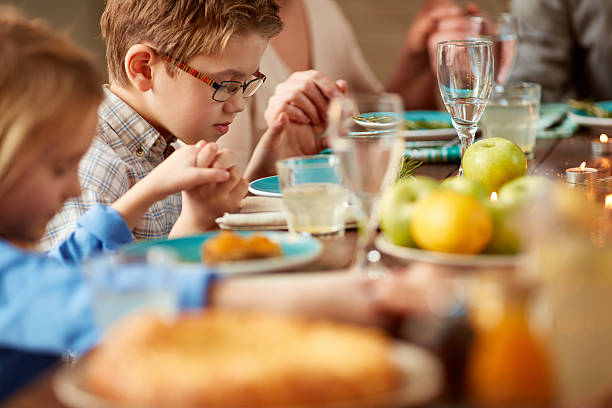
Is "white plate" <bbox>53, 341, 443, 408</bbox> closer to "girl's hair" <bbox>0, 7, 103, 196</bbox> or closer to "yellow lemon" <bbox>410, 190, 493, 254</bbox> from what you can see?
"yellow lemon" <bbox>410, 190, 493, 254</bbox>

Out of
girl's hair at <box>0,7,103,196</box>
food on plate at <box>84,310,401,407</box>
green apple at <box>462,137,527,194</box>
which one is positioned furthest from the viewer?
green apple at <box>462,137,527,194</box>

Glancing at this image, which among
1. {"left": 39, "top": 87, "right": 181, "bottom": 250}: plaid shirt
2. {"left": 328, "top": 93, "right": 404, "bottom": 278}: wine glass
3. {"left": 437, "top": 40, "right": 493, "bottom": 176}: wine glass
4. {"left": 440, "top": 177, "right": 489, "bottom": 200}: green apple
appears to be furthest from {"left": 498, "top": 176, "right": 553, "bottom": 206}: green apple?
{"left": 39, "top": 87, "right": 181, "bottom": 250}: plaid shirt

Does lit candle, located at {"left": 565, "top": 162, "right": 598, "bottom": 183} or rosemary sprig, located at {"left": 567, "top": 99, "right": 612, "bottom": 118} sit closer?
lit candle, located at {"left": 565, "top": 162, "right": 598, "bottom": 183}

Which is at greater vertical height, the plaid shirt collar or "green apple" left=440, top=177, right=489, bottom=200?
the plaid shirt collar

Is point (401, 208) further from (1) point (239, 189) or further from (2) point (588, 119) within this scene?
(2) point (588, 119)

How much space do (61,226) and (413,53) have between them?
5.71ft

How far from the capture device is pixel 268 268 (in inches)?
29.8

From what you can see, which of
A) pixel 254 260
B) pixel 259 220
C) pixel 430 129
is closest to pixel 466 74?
pixel 259 220

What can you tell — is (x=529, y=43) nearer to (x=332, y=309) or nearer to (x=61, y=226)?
(x=61, y=226)

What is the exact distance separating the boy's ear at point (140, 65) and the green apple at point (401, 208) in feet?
3.15

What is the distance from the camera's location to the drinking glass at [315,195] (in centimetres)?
100

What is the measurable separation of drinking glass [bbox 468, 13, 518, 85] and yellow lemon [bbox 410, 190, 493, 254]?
1175 millimetres

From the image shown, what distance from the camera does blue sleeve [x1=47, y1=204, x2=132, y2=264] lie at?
1.11 m

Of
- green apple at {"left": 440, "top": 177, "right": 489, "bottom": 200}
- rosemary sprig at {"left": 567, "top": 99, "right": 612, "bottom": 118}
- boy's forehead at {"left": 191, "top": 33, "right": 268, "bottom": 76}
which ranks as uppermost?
boy's forehead at {"left": 191, "top": 33, "right": 268, "bottom": 76}
